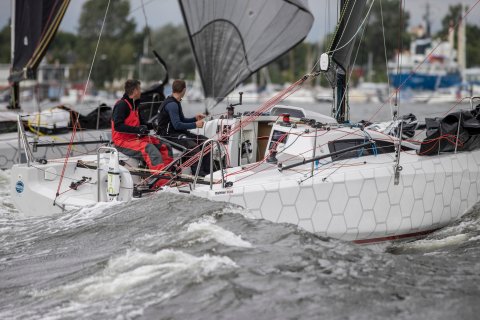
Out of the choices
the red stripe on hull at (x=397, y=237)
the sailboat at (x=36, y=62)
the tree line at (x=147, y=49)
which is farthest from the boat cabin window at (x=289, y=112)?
the tree line at (x=147, y=49)

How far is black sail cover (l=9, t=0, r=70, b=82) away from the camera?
13492mm

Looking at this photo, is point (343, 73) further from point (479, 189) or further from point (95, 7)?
point (95, 7)

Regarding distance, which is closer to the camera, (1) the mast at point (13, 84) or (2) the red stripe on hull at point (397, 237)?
(2) the red stripe on hull at point (397, 237)

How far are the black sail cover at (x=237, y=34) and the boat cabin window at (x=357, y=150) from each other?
328cm

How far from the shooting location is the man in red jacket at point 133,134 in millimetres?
8336

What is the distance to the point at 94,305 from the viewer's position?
17.0ft

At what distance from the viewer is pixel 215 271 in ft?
18.3

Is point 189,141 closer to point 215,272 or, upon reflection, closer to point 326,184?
Answer: point 326,184

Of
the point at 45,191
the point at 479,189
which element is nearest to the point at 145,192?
the point at 45,191

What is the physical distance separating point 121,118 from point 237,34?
3.69 m

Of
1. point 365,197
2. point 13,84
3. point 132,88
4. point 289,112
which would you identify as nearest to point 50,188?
point 132,88

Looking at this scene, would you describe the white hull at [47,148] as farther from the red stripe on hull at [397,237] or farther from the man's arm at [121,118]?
the red stripe on hull at [397,237]

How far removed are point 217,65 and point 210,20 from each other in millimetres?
667

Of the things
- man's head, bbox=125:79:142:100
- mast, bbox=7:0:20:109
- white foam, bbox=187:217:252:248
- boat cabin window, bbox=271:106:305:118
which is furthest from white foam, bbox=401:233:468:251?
mast, bbox=7:0:20:109
